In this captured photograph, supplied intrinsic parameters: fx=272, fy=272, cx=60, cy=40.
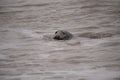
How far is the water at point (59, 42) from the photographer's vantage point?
98cm

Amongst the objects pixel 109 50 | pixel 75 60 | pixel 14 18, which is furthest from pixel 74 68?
pixel 14 18

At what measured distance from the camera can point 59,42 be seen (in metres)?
1.09

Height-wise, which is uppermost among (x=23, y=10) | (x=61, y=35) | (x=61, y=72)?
(x=23, y=10)

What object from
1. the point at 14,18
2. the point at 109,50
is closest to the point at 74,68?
the point at 109,50

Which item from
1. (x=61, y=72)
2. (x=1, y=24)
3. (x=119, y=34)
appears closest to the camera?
(x=61, y=72)

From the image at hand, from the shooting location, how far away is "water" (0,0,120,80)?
980mm

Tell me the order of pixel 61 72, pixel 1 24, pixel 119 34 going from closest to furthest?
pixel 61 72
pixel 119 34
pixel 1 24

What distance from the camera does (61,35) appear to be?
108 cm

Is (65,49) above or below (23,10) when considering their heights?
below

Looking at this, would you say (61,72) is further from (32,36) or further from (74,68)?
(32,36)

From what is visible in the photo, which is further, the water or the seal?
the seal

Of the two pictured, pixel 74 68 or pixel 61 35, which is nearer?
pixel 74 68

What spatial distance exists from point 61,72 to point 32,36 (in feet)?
0.77

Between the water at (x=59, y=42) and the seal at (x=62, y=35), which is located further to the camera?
the seal at (x=62, y=35)
